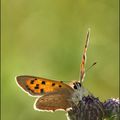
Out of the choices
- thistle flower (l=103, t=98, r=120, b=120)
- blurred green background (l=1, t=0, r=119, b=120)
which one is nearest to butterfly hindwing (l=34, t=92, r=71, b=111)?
thistle flower (l=103, t=98, r=120, b=120)

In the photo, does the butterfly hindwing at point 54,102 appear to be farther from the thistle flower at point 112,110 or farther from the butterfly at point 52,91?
the thistle flower at point 112,110

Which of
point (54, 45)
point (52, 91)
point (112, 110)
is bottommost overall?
point (112, 110)

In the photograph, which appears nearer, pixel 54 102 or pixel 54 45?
pixel 54 102

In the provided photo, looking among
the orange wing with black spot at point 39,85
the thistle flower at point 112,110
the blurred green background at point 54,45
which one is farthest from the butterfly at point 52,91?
the blurred green background at point 54,45

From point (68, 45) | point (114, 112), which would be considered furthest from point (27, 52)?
point (114, 112)

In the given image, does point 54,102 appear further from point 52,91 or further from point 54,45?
point 54,45

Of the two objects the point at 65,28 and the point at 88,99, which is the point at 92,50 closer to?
the point at 65,28

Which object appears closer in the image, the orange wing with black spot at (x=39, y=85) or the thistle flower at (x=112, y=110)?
the orange wing with black spot at (x=39, y=85)

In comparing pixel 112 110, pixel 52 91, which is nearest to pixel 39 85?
pixel 52 91
